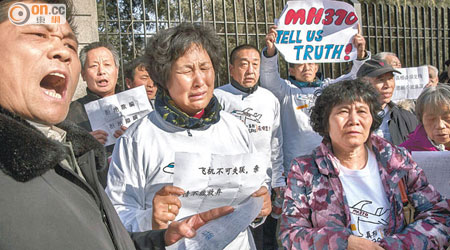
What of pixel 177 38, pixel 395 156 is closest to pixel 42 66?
pixel 177 38

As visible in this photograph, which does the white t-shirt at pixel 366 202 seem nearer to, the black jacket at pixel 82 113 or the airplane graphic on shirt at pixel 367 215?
the airplane graphic on shirt at pixel 367 215

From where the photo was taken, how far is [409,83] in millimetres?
4762

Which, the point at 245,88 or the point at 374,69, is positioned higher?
the point at 374,69

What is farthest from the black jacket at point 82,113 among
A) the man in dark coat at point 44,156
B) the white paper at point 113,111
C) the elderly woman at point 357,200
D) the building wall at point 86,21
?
the man in dark coat at point 44,156

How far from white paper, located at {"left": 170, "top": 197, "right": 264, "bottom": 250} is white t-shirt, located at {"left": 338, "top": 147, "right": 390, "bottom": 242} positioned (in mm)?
970

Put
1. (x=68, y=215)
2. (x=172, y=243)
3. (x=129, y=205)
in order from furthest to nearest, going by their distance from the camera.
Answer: (x=129, y=205), (x=172, y=243), (x=68, y=215)

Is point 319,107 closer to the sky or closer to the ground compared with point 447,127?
closer to the sky

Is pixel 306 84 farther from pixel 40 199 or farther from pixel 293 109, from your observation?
pixel 40 199

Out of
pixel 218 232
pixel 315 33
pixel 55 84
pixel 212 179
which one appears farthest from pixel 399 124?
pixel 55 84

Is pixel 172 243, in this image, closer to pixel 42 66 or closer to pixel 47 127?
pixel 47 127

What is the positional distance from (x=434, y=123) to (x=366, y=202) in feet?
4.01

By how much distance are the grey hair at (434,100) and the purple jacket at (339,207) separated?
878mm

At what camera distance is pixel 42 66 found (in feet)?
3.72

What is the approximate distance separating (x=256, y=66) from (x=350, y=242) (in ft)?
8.38
